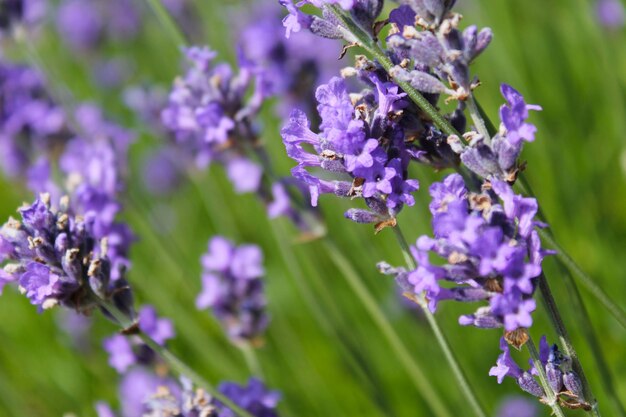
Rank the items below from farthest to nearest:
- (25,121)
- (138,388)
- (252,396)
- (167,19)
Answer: (25,121) → (138,388) → (167,19) → (252,396)

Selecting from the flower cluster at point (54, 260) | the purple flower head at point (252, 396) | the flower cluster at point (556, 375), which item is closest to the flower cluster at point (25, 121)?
the flower cluster at point (54, 260)

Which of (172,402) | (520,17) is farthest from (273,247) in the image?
(172,402)

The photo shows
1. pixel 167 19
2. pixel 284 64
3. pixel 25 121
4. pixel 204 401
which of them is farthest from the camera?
pixel 25 121

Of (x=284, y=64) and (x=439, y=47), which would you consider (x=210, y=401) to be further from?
(x=284, y=64)

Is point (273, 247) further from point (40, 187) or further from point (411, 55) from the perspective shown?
point (411, 55)

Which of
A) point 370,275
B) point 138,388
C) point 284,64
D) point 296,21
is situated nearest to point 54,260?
point 296,21

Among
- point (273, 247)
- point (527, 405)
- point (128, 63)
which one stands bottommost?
point (527, 405)

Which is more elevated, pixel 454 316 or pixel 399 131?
pixel 399 131

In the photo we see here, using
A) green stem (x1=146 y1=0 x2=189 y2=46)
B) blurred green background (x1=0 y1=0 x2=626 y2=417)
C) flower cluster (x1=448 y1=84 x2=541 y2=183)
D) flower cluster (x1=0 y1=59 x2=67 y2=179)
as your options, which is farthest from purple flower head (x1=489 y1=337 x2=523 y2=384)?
flower cluster (x1=0 y1=59 x2=67 y2=179)
